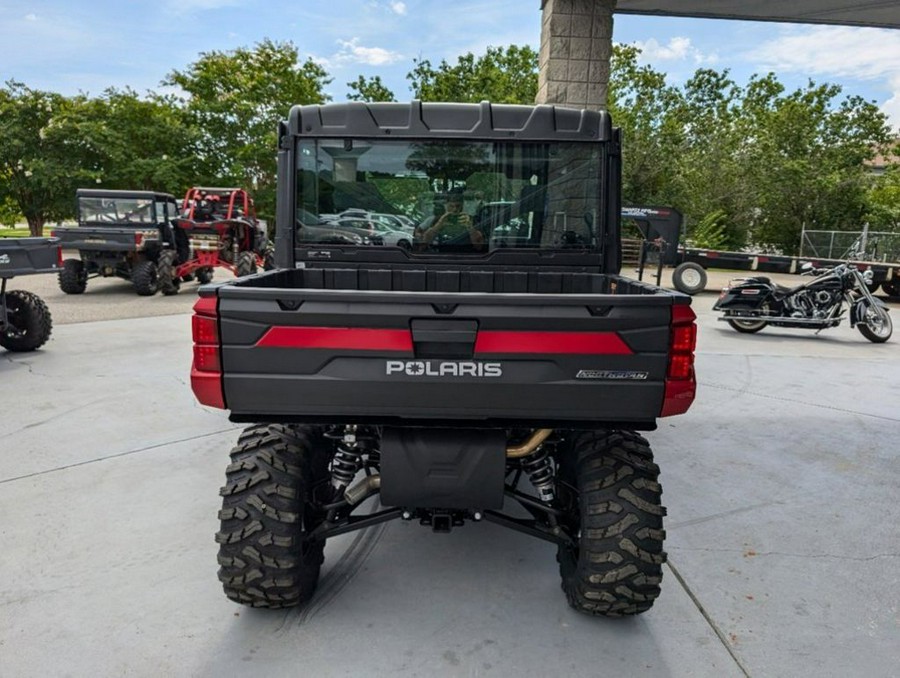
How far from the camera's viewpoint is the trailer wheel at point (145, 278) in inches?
456

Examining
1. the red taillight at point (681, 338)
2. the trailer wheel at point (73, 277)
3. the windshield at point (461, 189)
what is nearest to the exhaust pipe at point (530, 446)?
the red taillight at point (681, 338)

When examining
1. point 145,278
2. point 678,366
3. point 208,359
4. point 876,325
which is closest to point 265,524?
point 208,359

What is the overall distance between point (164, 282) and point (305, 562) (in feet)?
35.3

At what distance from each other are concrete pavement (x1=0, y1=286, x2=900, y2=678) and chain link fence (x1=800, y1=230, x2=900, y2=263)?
58.1 feet

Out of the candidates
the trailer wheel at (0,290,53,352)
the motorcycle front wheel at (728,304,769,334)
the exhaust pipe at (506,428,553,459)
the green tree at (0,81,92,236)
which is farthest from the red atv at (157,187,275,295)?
the green tree at (0,81,92,236)

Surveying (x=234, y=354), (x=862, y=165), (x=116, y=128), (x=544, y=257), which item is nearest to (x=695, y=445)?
(x=544, y=257)

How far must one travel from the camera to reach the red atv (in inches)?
465

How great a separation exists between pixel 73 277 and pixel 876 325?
1387 cm

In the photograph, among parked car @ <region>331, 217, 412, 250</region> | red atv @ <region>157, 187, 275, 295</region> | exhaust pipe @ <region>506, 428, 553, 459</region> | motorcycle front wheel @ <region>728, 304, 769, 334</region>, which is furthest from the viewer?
red atv @ <region>157, 187, 275, 295</region>

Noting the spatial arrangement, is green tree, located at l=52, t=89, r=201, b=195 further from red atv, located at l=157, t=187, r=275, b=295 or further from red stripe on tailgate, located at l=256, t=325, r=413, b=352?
red stripe on tailgate, located at l=256, t=325, r=413, b=352

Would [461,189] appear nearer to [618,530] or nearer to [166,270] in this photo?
[618,530]

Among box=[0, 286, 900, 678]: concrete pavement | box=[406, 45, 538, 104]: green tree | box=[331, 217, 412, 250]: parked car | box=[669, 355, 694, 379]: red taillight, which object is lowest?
box=[0, 286, 900, 678]: concrete pavement

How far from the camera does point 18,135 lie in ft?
71.8

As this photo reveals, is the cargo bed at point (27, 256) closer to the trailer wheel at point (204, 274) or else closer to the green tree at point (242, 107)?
the trailer wheel at point (204, 274)
